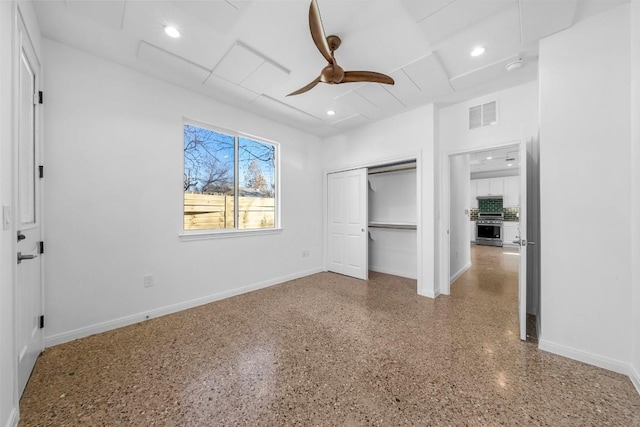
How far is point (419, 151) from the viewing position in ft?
11.8

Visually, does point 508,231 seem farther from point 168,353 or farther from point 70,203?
point 70,203

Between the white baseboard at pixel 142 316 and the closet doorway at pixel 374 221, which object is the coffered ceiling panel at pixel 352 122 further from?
the white baseboard at pixel 142 316

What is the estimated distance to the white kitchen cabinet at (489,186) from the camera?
8.62m

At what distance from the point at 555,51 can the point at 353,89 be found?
193 cm

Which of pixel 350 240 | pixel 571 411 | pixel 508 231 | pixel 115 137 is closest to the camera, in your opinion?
pixel 571 411

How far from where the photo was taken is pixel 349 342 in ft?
7.48

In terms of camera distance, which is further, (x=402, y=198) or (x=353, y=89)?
(x=402, y=198)

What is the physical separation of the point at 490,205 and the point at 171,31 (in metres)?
10.2

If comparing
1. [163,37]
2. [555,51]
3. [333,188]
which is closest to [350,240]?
[333,188]

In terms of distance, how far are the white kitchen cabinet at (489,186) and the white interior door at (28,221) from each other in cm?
1100

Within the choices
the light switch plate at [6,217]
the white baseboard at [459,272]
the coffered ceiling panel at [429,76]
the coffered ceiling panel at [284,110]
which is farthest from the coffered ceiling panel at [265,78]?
the white baseboard at [459,272]

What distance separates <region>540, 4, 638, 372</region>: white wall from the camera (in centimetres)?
182

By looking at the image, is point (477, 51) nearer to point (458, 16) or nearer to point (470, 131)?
point (458, 16)

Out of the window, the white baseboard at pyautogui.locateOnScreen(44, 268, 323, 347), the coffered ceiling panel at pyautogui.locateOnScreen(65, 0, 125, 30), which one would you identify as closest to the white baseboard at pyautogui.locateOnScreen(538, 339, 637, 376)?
the white baseboard at pyautogui.locateOnScreen(44, 268, 323, 347)
